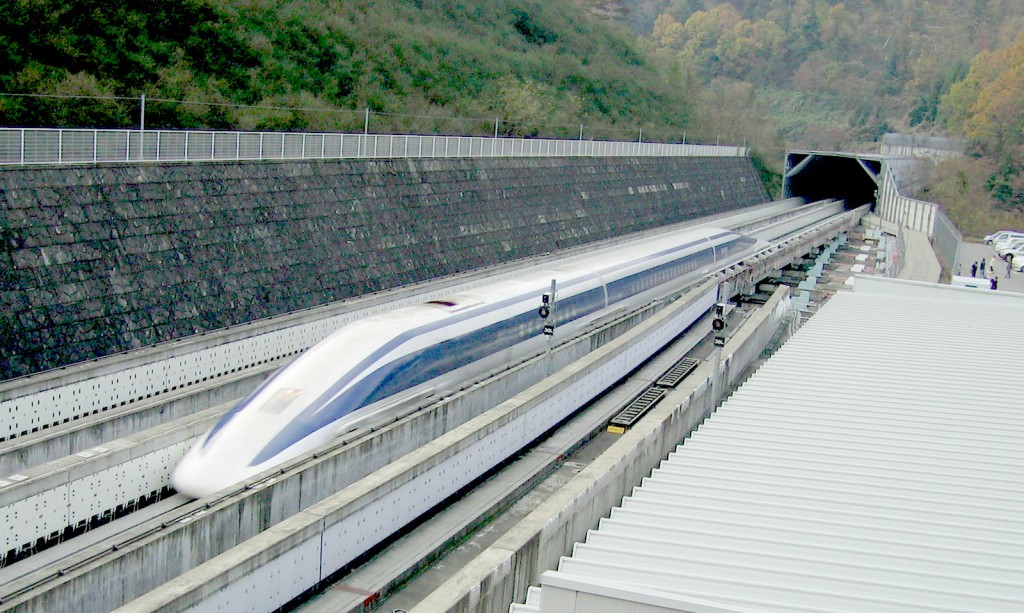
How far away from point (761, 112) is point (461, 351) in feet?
302

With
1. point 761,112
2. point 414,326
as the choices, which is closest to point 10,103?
point 414,326

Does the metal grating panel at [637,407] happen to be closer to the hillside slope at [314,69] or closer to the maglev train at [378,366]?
the maglev train at [378,366]

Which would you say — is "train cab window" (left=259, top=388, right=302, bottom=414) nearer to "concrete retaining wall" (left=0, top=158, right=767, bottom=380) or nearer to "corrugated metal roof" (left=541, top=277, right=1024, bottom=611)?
"concrete retaining wall" (left=0, top=158, right=767, bottom=380)

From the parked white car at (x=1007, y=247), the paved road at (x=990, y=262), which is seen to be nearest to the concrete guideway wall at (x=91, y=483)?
the paved road at (x=990, y=262)

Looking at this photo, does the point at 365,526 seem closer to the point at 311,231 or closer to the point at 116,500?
the point at 116,500

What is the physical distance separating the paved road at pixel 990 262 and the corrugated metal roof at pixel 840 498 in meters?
26.6

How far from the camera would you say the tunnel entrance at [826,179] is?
84125 mm

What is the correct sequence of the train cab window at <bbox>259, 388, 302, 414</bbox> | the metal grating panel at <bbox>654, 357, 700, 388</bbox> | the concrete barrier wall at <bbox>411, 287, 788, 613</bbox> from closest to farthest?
the concrete barrier wall at <bbox>411, 287, 788, 613</bbox>, the train cab window at <bbox>259, 388, 302, 414</bbox>, the metal grating panel at <bbox>654, 357, 700, 388</bbox>

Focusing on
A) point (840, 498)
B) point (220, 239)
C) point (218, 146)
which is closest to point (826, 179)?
point (218, 146)

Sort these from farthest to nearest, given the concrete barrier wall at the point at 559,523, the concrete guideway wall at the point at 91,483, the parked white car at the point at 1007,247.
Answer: the parked white car at the point at 1007,247 < the concrete guideway wall at the point at 91,483 < the concrete barrier wall at the point at 559,523

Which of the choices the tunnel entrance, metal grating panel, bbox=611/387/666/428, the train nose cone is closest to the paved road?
the tunnel entrance

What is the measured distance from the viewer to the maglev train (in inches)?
596

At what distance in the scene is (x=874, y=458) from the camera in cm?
1500

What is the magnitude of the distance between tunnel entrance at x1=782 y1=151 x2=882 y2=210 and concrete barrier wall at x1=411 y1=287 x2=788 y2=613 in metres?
68.9
